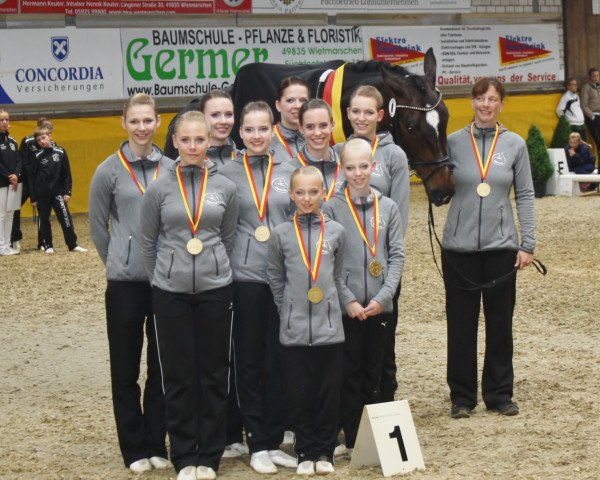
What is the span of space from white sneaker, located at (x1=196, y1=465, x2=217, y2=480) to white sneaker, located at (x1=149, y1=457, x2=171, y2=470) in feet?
1.03

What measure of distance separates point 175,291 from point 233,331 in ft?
1.55

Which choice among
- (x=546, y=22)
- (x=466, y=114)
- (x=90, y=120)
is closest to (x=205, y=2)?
(x=90, y=120)

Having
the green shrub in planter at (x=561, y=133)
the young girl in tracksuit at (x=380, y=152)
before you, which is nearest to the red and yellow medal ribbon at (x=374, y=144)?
the young girl in tracksuit at (x=380, y=152)

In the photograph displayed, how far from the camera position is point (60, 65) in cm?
1797

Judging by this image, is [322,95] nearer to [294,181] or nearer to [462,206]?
[462,206]

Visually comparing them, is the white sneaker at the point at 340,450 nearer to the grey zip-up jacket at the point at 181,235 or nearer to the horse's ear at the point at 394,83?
the grey zip-up jacket at the point at 181,235

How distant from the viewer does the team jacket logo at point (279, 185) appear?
228 inches

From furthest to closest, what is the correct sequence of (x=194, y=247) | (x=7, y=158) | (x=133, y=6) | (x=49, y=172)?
(x=133, y=6), (x=49, y=172), (x=7, y=158), (x=194, y=247)

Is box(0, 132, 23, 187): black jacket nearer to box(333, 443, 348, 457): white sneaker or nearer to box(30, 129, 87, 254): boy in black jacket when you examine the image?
box(30, 129, 87, 254): boy in black jacket

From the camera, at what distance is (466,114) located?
21891 mm

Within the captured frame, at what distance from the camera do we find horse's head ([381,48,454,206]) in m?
7.01

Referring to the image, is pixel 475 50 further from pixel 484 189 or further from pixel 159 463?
pixel 159 463

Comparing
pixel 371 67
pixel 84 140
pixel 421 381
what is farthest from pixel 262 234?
pixel 84 140

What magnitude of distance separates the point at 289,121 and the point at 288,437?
1.66 m
